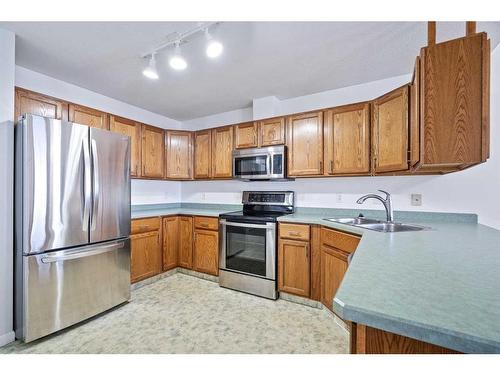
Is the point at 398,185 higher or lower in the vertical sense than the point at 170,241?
higher

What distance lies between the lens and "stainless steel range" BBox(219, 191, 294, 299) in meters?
2.59

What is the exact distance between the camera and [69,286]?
1978 mm

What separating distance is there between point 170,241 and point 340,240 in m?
2.24

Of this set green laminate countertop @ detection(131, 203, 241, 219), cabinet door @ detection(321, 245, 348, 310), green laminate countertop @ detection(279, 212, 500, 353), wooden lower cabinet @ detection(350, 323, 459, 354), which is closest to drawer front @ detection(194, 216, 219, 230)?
green laminate countertop @ detection(131, 203, 241, 219)

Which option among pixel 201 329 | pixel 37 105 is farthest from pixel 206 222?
pixel 37 105

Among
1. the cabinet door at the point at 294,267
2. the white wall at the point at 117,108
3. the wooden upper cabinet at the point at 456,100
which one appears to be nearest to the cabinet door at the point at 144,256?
the white wall at the point at 117,108

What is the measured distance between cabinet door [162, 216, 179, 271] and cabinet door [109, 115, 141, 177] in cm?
78

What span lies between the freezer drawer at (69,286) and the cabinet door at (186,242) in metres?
0.92

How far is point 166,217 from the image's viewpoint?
3154 mm

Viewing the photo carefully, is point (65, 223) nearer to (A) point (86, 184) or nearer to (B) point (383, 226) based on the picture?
(A) point (86, 184)

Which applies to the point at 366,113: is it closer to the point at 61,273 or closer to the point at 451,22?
the point at 451,22

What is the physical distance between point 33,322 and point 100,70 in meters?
2.33

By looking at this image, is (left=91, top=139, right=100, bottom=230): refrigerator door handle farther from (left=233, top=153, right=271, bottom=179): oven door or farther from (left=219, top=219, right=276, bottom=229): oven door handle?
(left=233, top=153, right=271, bottom=179): oven door

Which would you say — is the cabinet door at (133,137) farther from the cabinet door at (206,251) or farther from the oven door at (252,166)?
the oven door at (252,166)
